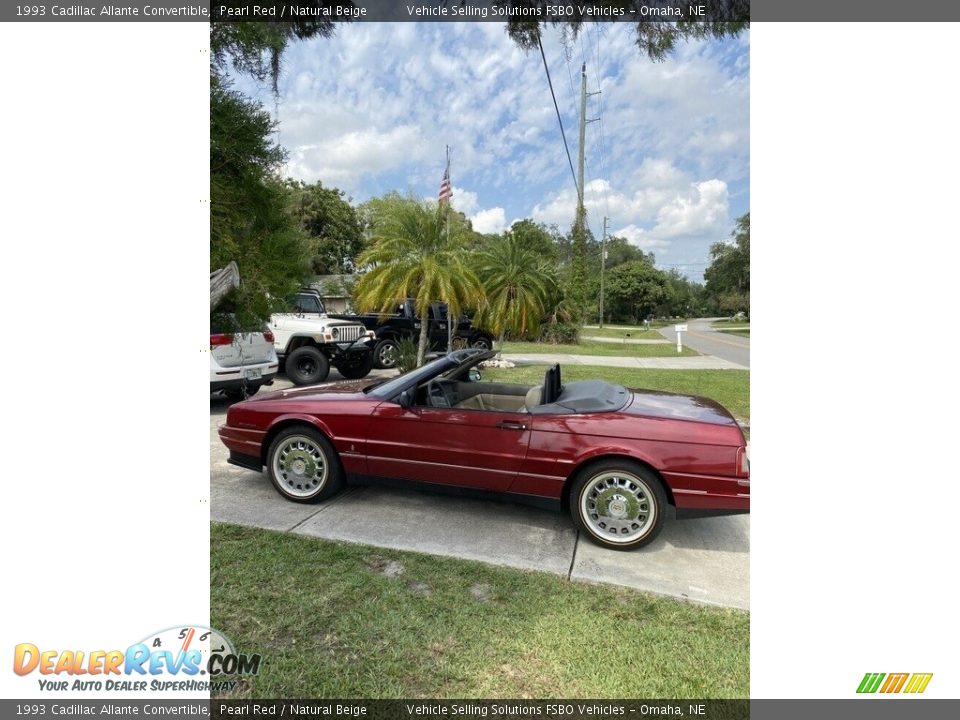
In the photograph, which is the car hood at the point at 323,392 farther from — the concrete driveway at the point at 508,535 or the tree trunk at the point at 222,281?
the tree trunk at the point at 222,281

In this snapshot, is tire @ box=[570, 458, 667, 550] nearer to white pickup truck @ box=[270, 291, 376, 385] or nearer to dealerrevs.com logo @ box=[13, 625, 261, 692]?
dealerrevs.com logo @ box=[13, 625, 261, 692]

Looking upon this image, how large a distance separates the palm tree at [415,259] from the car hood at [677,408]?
4.87 m

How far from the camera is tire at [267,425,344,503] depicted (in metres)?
3.48

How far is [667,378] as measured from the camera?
10906mm

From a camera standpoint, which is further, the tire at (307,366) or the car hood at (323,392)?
the tire at (307,366)

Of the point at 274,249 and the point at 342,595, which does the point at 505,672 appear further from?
the point at 274,249

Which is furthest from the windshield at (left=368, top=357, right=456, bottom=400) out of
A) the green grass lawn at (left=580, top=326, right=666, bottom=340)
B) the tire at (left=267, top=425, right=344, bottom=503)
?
the green grass lawn at (left=580, top=326, right=666, bottom=340)

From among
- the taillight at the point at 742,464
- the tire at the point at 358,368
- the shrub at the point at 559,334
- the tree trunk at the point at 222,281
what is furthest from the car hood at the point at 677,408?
the shrub at the point at 559,334

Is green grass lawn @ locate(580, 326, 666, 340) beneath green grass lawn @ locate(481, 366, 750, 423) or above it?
above

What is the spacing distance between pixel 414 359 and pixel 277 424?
6157 mm

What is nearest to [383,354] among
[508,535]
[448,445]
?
[448,445]

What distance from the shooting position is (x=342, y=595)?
2361 mm

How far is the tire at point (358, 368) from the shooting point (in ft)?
31.4
